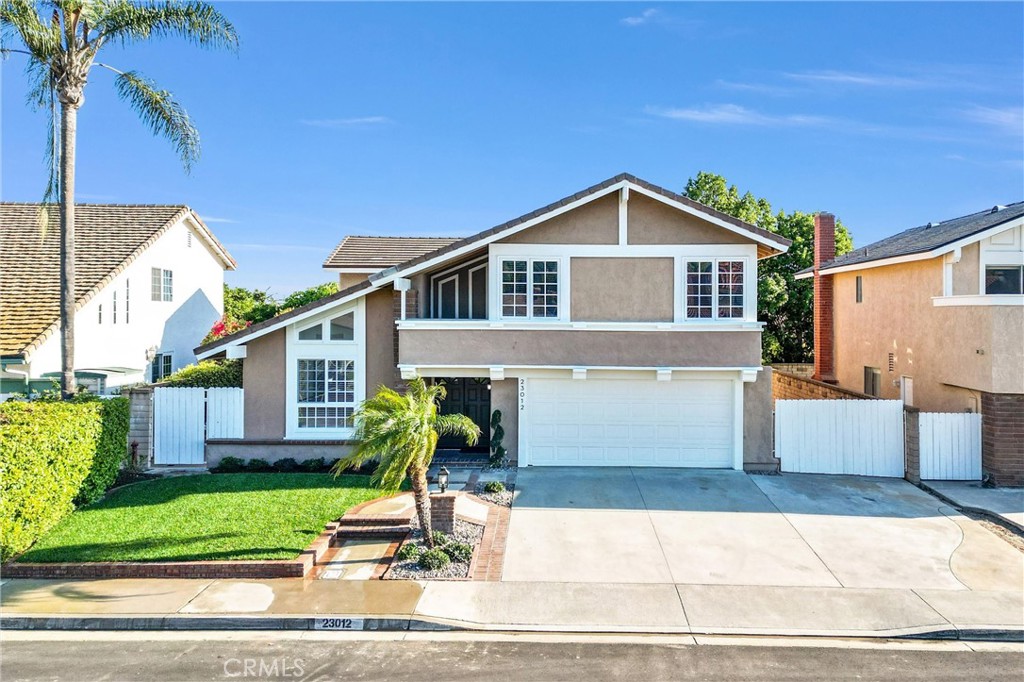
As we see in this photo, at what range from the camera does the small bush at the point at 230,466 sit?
14656 mm

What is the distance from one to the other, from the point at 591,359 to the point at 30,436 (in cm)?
1044

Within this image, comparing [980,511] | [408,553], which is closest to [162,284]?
[408,553]

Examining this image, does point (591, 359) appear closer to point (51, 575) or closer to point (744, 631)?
point (744, 631)

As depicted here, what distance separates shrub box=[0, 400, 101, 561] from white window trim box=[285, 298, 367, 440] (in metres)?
4.05

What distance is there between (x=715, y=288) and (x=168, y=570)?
11.8 m

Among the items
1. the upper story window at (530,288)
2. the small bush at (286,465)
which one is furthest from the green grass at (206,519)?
the upper story window at (530,288)

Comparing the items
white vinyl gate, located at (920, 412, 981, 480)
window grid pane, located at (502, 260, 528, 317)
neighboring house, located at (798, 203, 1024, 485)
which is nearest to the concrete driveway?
white vinyl gate, located at (920, 412, 981, 480)

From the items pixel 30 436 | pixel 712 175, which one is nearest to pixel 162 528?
pixel 30 436

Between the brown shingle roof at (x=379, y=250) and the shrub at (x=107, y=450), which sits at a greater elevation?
the brown shingle roof at (x=379, y=250)

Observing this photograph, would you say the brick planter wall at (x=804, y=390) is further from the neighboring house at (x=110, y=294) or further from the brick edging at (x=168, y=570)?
the neighboring house at (x=110, y=294)

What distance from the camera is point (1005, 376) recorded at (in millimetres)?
13516

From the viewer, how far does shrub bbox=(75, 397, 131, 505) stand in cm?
1199

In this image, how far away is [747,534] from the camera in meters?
10.9

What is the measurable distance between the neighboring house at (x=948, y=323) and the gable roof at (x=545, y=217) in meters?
4.43
